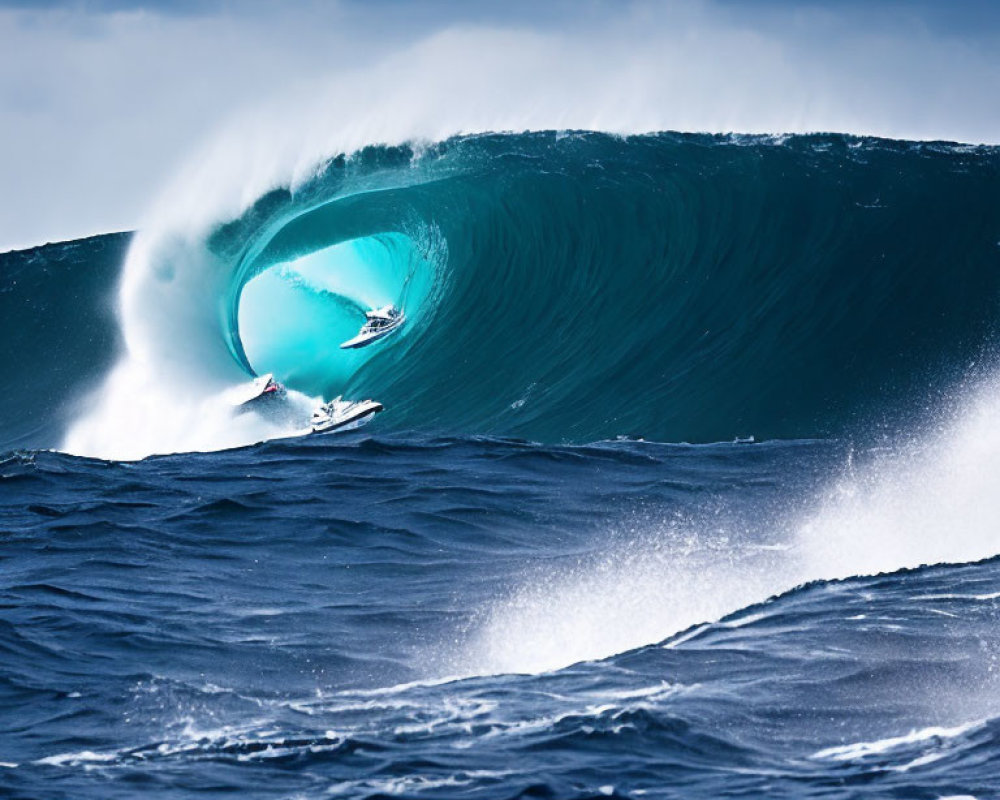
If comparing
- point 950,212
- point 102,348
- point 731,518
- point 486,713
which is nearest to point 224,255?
point 102,348

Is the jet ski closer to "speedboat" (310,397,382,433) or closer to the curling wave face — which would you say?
the curling wave face

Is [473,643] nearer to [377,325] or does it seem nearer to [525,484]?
[525,484]

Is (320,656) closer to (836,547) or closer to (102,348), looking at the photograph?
(836,547)

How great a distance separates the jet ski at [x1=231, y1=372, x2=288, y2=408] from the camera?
83.3 feet

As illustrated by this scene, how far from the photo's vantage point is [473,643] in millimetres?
11312

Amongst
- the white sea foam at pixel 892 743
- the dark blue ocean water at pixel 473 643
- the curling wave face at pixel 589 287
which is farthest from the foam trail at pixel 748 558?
the curling wave face at pixel 589 287

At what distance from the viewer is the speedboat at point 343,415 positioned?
77.5 ft

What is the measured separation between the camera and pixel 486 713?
370 inches

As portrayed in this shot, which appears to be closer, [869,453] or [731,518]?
[731,518]

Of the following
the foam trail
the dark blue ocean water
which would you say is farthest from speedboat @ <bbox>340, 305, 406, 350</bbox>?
the foam trail

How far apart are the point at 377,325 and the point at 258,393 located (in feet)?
9.31

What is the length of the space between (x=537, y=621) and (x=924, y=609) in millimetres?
2873

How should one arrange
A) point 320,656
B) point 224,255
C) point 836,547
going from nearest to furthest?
point 320,656 → point 836,547 → point 224,255

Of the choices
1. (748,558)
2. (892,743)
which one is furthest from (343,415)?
(892,743)
